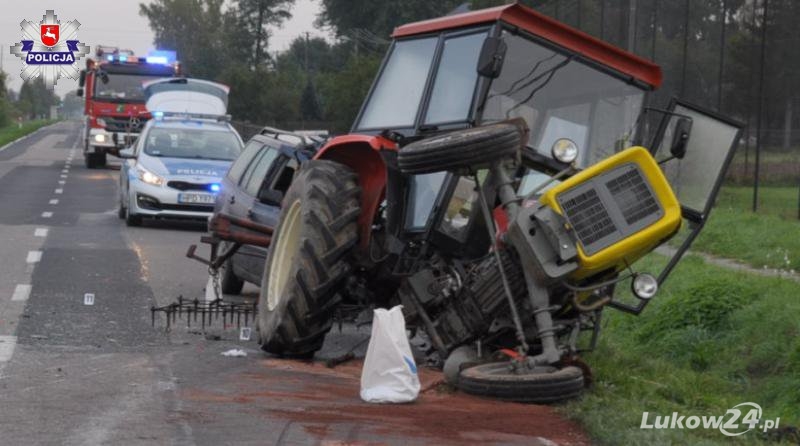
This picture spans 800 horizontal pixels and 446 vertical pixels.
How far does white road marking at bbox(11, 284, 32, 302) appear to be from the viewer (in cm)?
1342

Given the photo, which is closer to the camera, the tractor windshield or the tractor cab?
the tractor cab

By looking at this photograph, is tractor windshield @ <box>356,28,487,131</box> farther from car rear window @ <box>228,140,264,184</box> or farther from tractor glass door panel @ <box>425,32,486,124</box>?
car rear window @ <box>228,140,264,184</box>

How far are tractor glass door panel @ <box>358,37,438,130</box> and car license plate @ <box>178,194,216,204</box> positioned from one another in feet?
38.0

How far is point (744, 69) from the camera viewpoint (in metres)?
22.0

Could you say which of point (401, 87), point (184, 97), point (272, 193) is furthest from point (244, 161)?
point (184, 97)

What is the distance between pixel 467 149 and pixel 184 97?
2796 centimetres

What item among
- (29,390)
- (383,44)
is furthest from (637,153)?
(383,44)

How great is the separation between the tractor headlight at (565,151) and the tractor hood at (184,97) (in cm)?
2634

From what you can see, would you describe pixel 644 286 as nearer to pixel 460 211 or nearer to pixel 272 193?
pixel 460 211

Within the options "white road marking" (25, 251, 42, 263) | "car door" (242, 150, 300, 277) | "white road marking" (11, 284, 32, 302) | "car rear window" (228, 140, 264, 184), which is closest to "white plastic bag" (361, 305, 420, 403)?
"car door" (242, 150, 300, 277)

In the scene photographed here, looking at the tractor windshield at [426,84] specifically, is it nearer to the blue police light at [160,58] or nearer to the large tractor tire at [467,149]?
the large tractor tire at [467,149]

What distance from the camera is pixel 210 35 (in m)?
121

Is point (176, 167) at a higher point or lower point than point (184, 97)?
lower

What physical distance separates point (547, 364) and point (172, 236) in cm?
1312
